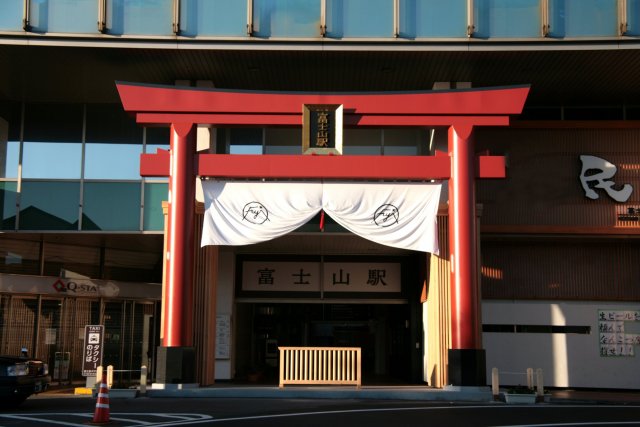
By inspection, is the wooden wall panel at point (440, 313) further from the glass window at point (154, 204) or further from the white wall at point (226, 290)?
the glass window at point (154, 204)

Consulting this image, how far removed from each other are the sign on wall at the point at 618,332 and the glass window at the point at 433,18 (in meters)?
9.05

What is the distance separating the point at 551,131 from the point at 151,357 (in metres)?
14.2

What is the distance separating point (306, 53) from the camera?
18.0 metres

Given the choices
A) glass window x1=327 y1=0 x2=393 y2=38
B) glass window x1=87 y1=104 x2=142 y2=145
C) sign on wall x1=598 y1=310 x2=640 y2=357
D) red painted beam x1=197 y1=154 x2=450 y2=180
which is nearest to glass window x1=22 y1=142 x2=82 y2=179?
glass window x1=87 y1=104 x2=142 y2=145

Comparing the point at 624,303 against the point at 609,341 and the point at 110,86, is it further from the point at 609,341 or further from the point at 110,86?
the point at 110,86

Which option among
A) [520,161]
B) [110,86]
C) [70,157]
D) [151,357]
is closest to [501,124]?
[520,161]

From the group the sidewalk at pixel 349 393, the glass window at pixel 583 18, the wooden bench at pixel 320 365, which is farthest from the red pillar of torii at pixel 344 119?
the wooden bench at pixel 320 365

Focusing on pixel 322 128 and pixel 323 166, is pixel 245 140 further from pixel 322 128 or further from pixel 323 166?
pixel 323 166

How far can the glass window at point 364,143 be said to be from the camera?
68.2 feet

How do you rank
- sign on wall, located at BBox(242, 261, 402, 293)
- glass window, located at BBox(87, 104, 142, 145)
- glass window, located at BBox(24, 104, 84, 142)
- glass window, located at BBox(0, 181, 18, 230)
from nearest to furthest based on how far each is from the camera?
1. glass window, located at BBox(0, 181, 18, 230)
2. glass window, located at BBox(24, 104, 84, 142)
3. glass window, located at BBox(87, 104, 142, 145)
4. sign on wall, located at BBox(242, 261, 402, 293)

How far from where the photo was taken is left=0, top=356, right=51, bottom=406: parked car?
13734mm

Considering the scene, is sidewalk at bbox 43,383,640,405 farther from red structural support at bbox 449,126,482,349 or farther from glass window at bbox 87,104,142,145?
glass window at bbox 87,104,142,145

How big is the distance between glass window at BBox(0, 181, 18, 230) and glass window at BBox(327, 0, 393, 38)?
9.90m

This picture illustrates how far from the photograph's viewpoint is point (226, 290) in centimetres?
2136
